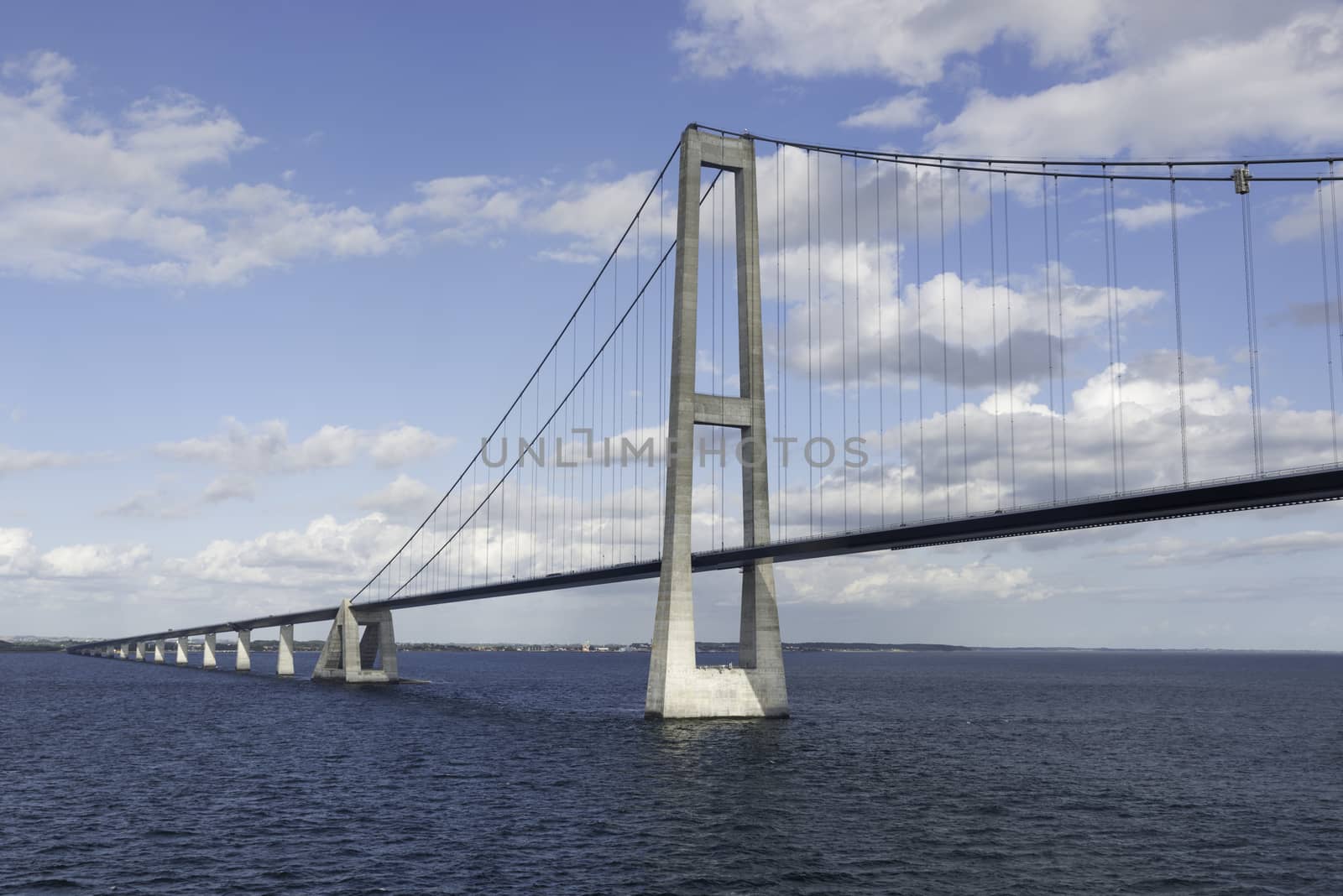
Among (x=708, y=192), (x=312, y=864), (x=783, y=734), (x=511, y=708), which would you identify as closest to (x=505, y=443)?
(x=511, y=708)

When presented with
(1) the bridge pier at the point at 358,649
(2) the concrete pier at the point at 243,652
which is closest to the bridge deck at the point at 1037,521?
(1) the bridge pier at the point at 358,649

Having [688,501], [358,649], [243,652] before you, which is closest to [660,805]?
[688,501]

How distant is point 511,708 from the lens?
85.8m

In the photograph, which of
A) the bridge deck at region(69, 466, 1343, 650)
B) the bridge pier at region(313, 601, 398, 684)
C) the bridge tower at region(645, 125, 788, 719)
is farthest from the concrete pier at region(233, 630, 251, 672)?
the bridge tower at region(645, 125, 788, 719)

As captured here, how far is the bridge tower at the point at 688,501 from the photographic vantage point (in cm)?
6241

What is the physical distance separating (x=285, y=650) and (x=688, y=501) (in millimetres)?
103675

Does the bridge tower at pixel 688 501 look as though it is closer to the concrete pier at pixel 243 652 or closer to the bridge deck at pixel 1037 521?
Result: the bridge deck at pixel 1037 521

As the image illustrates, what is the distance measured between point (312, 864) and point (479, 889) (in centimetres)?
537

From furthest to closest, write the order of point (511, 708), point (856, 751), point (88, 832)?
1. point (511, 708)
2. point (856, 751)
3. point (88, 832)

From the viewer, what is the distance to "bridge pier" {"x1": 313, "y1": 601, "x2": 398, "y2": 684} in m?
123

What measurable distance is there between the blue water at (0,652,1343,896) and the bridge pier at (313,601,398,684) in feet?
153

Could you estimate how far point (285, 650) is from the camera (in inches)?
5881

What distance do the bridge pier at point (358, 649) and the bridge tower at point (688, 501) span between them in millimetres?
66116

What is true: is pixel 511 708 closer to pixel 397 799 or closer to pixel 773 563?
pixel 773 563
